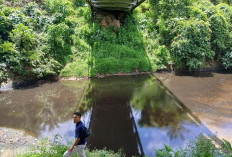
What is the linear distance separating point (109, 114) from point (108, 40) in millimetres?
7649

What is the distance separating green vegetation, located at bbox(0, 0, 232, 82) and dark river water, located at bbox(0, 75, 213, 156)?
154cm

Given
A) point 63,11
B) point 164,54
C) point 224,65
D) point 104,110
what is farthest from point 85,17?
point 224,65

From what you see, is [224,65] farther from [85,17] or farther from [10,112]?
[10,112]

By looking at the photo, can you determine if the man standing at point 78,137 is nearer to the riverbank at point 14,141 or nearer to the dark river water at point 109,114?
the dark river water at point 109,114

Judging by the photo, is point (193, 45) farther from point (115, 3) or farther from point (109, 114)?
point (109, 114)

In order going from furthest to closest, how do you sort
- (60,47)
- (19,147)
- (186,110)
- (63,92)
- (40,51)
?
(60,47) → (40,51) → (63,92) → (186,110) → (19,147)

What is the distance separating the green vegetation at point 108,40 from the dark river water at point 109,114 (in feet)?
5.05

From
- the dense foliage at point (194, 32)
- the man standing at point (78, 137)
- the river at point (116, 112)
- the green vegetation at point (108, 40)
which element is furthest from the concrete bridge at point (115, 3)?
the man standing at point (78, 137)

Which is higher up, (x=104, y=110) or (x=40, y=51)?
(x=40, y=51)

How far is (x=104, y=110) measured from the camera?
761 cm

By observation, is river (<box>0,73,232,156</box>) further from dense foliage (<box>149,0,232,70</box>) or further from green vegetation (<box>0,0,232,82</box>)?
dense foliage (<box>149,0,232,70</box>)

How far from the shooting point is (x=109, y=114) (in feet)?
23.8

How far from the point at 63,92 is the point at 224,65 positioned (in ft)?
34.2

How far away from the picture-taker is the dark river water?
18.4ft
